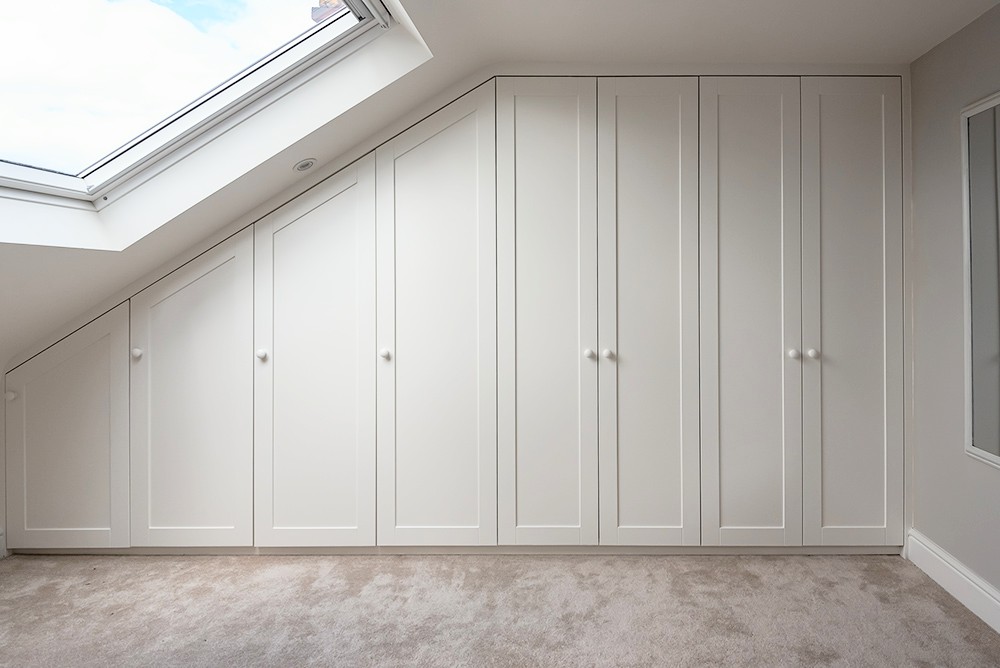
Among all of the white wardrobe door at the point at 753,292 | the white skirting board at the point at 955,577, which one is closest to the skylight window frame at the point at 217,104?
the white wardrobe door at the point at 753,292

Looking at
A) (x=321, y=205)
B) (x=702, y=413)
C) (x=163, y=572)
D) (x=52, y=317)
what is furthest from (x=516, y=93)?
(x=163, y=572)

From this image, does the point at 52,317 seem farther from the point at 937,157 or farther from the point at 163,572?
the point at 937,157

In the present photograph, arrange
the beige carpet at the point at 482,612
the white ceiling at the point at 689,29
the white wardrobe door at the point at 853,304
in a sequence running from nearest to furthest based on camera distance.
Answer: the beige carpet at the point at 482,612 → the white ceiling at the point at 689,29 → the white wardrobe door at the point at 853,304

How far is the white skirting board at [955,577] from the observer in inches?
87.2

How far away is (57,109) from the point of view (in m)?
2.04

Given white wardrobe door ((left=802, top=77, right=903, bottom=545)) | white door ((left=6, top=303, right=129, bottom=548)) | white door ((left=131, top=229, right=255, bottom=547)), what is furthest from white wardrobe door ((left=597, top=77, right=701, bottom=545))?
white door ((left=6, top=303, right=129, bottom=548))

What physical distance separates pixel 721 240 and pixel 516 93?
1035 mm

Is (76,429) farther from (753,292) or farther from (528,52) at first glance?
(753,292)

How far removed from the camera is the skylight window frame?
7.55 ft

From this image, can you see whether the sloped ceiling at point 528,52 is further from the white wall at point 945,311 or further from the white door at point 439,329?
the white door at point 439,329

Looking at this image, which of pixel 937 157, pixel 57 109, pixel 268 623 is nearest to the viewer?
pixel 57 109

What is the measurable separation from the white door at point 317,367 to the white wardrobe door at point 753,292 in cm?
140

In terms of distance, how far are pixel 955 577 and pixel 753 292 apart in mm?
1254

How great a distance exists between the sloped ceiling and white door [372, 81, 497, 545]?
230 millimetres
